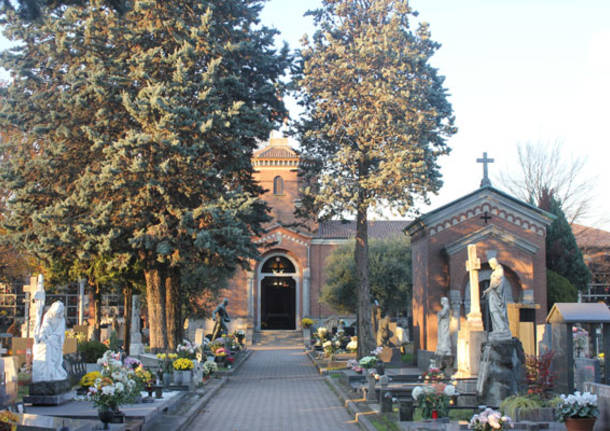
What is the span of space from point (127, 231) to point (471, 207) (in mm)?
13575

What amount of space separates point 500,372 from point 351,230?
43.6 meters

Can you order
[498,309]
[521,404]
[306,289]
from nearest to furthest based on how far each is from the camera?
[521,404] < [498,309] < [306,289]

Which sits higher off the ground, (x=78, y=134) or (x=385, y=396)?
(x=78, y=134)

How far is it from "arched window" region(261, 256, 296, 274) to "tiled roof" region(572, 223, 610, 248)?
21.4 m

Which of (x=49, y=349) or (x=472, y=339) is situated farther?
(x=472, y=339)

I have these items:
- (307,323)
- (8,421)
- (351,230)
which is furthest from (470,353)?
(351,230)

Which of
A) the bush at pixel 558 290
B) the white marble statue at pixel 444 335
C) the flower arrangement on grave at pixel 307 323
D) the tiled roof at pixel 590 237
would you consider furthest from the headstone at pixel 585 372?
the flower arrangement on grave at pixel 307 323

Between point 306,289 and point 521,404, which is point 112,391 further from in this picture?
point 306,289

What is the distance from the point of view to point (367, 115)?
2458 cm

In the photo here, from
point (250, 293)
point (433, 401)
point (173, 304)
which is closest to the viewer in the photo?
point (433, 401)

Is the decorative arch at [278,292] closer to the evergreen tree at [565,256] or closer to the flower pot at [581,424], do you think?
the evergreen tree at [565,256]

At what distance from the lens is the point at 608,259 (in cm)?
4378

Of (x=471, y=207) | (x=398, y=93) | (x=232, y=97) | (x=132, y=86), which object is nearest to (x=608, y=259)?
(x=471, y=207)

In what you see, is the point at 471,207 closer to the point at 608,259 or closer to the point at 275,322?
the point at 608,259
